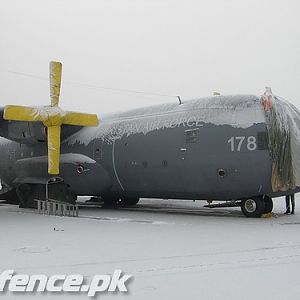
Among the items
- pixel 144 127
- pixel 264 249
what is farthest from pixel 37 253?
pixel 144 127

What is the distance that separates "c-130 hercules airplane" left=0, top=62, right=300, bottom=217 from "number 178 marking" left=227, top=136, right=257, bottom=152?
0.11 feet

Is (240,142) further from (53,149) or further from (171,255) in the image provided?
(171,255)

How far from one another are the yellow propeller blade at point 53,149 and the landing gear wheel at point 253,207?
7.10 meters

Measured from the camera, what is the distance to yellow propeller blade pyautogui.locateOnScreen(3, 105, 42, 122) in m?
16.5

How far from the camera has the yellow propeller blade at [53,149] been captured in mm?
16828

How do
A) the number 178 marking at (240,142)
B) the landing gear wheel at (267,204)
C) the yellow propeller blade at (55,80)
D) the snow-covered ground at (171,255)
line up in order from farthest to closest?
the yellow propeller blade at (55,80) < the landing gear wheel at (267,204) < the number 178 marking at (240,142) < the snow-covered ground at (171,255)

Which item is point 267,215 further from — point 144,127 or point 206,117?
point 144,127

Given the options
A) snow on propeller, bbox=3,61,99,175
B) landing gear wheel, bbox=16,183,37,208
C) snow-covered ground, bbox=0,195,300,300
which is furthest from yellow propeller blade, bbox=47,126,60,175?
landing gear wheel, bbox=16,183,37,208

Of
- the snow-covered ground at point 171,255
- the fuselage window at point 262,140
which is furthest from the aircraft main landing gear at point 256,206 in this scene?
the fuselage window at point 262,140

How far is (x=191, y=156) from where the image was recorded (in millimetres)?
15469

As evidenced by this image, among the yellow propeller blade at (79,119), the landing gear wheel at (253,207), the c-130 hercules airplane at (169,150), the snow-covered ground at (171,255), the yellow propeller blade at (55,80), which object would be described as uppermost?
the yellow propeller blade at (55,80)

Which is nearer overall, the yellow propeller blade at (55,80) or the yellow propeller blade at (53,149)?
the yellow propeller blade at (53,149)

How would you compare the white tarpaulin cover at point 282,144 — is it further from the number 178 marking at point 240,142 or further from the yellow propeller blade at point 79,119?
the yellow propeller blade at point 79,119

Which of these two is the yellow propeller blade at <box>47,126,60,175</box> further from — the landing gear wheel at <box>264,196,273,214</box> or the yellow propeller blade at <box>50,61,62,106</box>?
the landing gear wheel at <box>264,196,273,214</box>
